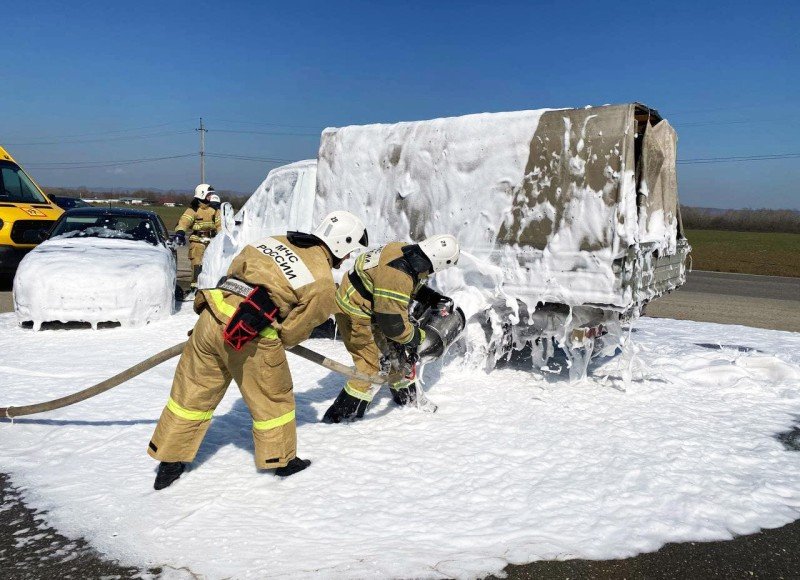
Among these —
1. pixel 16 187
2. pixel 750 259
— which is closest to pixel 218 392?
pixel 16 187

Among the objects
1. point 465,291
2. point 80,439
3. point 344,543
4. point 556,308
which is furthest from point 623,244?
point 80,439

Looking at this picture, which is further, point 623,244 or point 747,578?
point 623,244

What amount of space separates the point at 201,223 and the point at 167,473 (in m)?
7.31

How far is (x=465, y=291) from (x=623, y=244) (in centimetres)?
145

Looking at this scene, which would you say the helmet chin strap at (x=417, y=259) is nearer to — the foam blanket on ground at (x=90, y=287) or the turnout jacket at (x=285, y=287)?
the turnout jacket at (x=285, y=287)

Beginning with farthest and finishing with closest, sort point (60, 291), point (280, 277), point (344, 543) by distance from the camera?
1. point (60, 291)
2. point (280, 277)
3. point (344, 543)

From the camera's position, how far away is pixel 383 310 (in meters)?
4.46

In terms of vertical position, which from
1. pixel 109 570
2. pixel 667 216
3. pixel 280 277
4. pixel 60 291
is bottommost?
pixel 109 570

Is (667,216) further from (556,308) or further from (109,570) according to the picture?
(109,570)

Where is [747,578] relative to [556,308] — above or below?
below

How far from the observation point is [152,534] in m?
3.05

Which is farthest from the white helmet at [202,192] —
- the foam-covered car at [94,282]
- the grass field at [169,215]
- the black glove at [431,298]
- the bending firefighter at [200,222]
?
the grass field at [169,215]

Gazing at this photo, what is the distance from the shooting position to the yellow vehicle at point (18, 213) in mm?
10484

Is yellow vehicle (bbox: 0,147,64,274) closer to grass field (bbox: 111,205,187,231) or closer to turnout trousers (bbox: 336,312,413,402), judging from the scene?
turnout trousers (bbox: 336,312,413,402)
